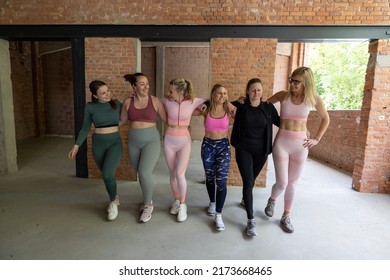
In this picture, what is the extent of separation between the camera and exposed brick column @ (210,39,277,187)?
159 inches

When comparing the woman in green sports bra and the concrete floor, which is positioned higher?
the woman in green sports bra

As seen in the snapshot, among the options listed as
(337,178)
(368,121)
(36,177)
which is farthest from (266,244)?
(36,177)

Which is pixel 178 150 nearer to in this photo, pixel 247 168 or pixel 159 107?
pixel 159 107

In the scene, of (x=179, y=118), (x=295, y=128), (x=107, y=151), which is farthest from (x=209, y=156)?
(x=107, y=151)

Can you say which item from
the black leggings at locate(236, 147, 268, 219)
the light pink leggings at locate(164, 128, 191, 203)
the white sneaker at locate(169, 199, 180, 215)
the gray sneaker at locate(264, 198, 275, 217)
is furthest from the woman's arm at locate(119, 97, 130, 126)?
the gray sneaker at locate(264, 198, 275, 217)

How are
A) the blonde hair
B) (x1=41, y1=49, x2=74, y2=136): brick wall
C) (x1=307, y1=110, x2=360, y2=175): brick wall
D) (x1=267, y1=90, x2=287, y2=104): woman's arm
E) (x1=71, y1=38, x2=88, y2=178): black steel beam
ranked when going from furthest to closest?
1. (x1=41, y1=49, x2=74, y2=136): brick wall
2. (x1=307, y1=110, x2=360, y2=175): brick wall
3. (x1=71, y1=38, x2=88, y2=178): black steel beam
4. (x1=267, y1=90, x2=287, y2=104): woman's arm
5. the blonde hair

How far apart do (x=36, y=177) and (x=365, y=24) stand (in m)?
6.21

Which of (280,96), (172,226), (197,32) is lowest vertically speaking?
(172,226)

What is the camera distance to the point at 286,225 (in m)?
2.91

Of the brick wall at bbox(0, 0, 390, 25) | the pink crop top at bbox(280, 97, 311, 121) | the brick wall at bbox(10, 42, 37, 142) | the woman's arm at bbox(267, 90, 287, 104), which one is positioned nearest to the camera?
the pink crop top at bbox(280, 97, 311, 121)

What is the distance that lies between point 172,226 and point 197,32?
3026 millimetres

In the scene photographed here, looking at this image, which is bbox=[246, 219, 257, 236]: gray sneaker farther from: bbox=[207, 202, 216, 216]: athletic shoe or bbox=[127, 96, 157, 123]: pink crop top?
bbox=[127, 96, 157, 123]: pink crop top

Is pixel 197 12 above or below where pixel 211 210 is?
above

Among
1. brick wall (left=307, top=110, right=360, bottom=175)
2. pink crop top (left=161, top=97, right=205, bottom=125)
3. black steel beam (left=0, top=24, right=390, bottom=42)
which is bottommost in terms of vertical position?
brick wall (left=307, top=110, right=360, bottom=175)
